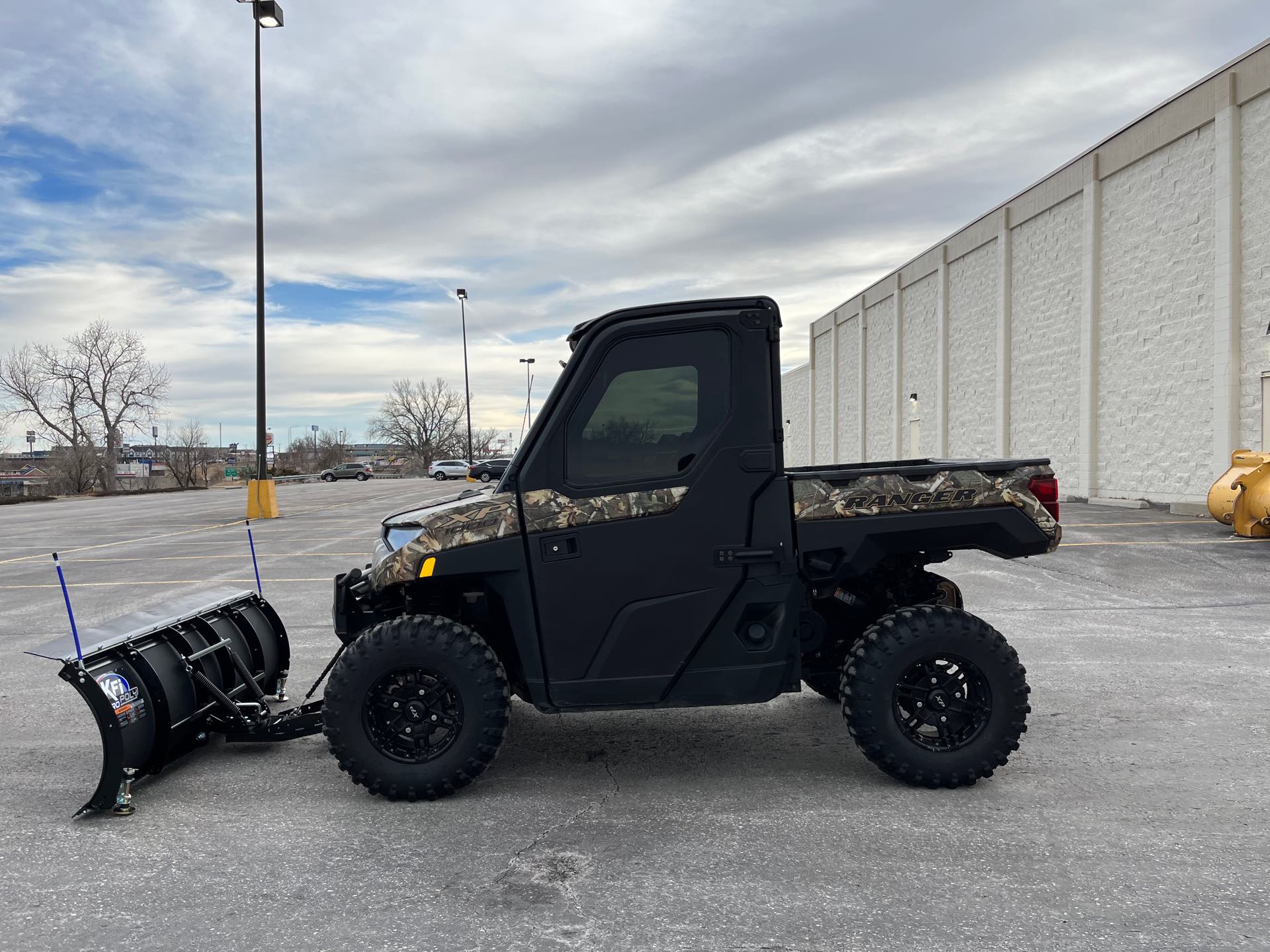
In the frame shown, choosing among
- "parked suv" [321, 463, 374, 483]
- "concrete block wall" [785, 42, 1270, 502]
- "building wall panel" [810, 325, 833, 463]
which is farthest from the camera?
"parked suv" [321, 463, 374, 483]

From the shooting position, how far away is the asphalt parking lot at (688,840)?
9.93 feet

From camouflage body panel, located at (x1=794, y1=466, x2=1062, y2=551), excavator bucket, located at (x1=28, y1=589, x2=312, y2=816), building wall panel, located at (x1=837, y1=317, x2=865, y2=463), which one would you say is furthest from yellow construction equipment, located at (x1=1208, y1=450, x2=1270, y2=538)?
building wall panel, located at (x1=837, y1=317, x2=865, y2=463)

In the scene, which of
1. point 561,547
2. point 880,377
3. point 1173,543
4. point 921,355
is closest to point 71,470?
point 880,377

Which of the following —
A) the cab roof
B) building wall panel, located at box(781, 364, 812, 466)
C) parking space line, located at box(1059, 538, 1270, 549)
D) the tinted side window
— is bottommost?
parking space line, located at box(1059, 538, 1270, 549)

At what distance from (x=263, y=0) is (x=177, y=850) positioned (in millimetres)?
22594

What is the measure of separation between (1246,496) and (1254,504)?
213 mm

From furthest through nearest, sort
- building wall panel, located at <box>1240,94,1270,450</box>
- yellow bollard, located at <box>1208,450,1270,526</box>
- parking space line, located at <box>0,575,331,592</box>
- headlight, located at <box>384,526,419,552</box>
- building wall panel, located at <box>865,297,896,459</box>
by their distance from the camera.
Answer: building wall panel, located at <box>865,297,896,459</box> < building wall panel, located at <box>1240,94,1270,450</box> < yellow bollard, located at <box>1208,450,1270,526</box> < parking space line, located at <box>0,575,331,592</box> < headlight, located at <box>384,526,419,552</box>

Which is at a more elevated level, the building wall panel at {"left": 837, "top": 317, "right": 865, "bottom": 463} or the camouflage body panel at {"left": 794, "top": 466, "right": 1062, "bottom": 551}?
the building wall panel at {"left": 837, "top": 317, "right": 865, "bottom": 463}

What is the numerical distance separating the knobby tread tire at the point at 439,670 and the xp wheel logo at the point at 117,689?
857mm

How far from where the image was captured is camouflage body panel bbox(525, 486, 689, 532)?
4.09 m

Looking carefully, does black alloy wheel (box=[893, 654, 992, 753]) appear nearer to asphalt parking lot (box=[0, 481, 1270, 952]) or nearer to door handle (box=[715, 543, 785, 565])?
asphalt parking lot (box=[0, 481, 1270, 952])

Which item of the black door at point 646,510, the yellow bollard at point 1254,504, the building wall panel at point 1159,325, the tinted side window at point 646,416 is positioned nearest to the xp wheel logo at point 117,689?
the black door at point 646,510

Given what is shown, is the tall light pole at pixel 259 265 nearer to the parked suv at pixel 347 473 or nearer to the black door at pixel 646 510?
the black door at pixel 646 510

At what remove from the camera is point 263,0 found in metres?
21.3
